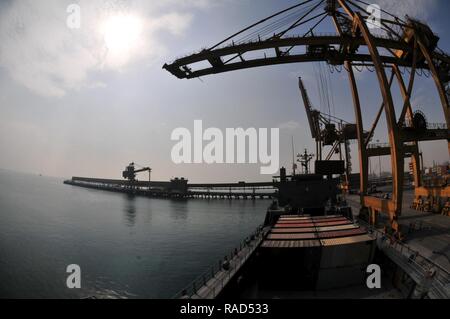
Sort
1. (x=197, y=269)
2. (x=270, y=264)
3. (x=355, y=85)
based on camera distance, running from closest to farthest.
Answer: (x=270, y=264)
(x=197, y=269)
(x=355, y=85)

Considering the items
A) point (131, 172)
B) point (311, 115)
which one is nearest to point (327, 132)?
point (311, 115)

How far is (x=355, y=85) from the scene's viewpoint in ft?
87.7

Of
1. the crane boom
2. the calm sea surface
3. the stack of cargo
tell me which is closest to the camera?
the stack of cargo

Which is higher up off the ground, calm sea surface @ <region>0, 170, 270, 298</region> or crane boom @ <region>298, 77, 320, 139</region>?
crane boom @ <region>298, 77, 320, 139</region>

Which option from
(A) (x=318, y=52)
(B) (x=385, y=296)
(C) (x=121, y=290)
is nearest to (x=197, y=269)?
(C) (x=121, y=290)

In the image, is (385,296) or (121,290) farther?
(121,290)

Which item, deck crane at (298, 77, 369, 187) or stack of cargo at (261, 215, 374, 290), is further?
deck crane at (298, 77, 369, 187)

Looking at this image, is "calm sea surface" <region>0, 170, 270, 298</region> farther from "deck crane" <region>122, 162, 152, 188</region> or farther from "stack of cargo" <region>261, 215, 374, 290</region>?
"deck crane" <region>122, 162, 152, 188</region>

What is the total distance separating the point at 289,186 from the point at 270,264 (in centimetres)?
1649

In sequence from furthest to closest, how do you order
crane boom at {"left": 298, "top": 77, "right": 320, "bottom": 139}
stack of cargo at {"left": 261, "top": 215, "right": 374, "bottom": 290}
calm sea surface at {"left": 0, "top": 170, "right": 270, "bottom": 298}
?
1. crane boom at {"left": 298, "top": 77, "right": 320, "bottom": 139}
2. calm sea surface at {"left": 0, "top": 170, "right": 270, "bottom": 298}
3. stack of cargo at {"left": 261, "top": 215, "right": 374, "bottom": 290}

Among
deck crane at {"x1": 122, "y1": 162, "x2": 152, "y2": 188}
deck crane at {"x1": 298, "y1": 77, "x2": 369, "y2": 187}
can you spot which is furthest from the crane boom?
deck crane at {"x1": 122, "y1": 162, "x2": 152, "y2": 188}

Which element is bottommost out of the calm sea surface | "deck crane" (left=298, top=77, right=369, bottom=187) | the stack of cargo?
the calm sea surface

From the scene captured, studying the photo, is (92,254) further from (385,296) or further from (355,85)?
(355,85)

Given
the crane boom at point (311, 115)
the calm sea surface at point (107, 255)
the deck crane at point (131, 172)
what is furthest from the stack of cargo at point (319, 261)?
the deck crane at point (131, 172)
